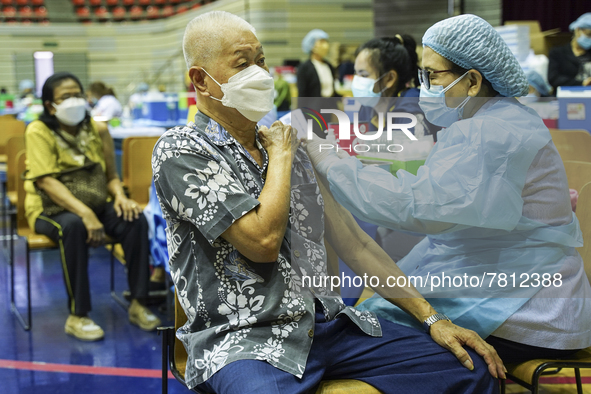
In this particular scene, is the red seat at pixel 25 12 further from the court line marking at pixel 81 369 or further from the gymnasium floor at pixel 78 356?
the court line marking at pixel 81 369

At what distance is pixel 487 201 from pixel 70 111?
98.3 inches

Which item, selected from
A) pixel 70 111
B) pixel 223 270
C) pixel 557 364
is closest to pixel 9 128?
pixel 70 111

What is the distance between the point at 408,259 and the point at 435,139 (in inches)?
12.6

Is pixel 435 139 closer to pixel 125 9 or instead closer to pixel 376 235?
pixel 376 235

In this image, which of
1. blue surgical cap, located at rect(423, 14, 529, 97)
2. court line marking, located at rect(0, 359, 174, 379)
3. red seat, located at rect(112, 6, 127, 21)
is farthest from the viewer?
red seat, located at rect(112, 6, 127, 21)

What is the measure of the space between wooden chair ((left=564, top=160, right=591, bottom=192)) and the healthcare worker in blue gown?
52cm

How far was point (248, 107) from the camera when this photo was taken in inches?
56.0

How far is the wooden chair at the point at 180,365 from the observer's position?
4.26 ft

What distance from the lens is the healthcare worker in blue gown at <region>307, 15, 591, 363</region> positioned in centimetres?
132

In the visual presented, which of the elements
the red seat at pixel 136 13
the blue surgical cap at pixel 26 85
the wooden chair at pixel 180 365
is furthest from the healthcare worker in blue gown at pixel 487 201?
the red seat at pixel 136 13

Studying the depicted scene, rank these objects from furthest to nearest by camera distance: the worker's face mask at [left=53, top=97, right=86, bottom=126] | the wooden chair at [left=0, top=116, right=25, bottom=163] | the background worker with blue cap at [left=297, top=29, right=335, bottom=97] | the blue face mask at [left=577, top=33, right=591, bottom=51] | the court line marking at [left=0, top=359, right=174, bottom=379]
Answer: the background worker with blue cap at [left=297, top=29, right=335, bottom=97] < the wooden chair at [left=0, top=116, right=25, bottom=163] < the blue face mask at [left=577, top=33, right=591, bottom=51] < the worker's face mask at [left=53, top=97, right=86, bottom=126] < the court line marking at [left=0, top=359, right=174, bottom=379]

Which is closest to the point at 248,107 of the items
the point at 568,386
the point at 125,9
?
the point at 568,386

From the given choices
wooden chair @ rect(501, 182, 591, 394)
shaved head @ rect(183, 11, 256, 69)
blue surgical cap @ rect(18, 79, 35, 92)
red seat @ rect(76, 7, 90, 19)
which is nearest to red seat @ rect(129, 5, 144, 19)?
red seat @ rect(76, 7, 90, 19)

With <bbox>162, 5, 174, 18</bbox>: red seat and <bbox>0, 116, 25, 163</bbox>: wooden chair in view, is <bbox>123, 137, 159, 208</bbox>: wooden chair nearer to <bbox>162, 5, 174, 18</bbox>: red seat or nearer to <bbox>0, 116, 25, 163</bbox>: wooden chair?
<bbox>0, 116, 25, 163</bbox>: wooden chair
